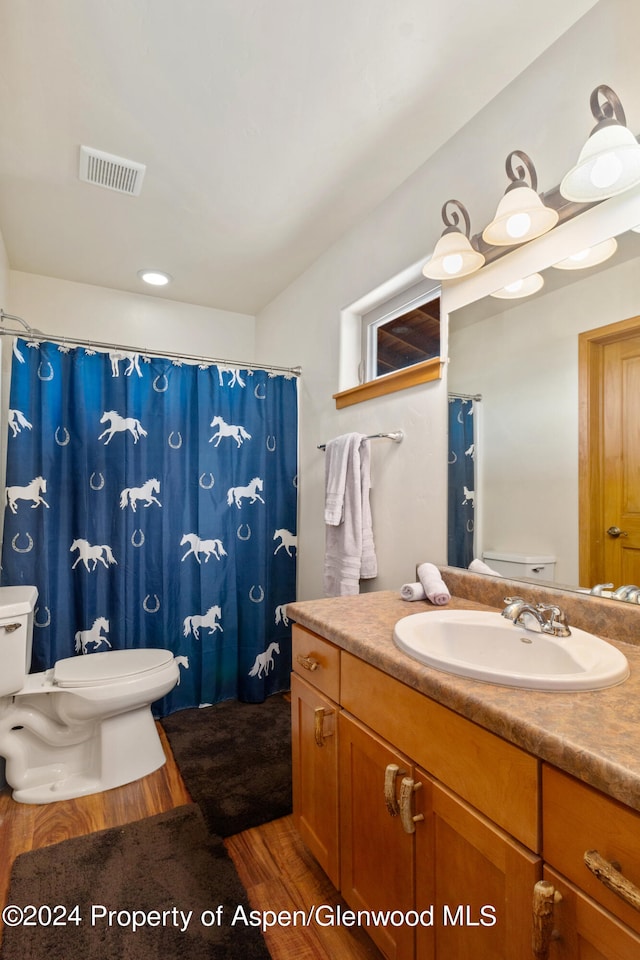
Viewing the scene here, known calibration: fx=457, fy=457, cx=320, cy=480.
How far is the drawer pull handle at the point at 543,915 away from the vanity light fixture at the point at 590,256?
4.12 feet

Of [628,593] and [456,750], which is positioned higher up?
[628,593]

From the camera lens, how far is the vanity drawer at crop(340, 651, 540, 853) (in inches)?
26.7

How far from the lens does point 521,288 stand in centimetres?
131

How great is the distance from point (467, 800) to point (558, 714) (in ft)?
0.77

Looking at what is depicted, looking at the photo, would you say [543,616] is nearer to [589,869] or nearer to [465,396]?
[589,869]

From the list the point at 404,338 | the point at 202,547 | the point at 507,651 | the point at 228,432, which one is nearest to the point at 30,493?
the point at 202,547

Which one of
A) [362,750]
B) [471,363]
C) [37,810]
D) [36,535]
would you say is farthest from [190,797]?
[471,363]

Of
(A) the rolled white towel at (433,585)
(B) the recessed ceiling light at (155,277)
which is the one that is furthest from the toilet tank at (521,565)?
(B) the recessed ceiling light at (155,277)

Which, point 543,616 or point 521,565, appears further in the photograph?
point 521,565

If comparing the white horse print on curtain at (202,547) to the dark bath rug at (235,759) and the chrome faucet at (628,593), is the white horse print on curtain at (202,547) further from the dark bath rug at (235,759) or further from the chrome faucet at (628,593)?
the chrome faucet at (628,593)

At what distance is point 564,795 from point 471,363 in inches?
47.1

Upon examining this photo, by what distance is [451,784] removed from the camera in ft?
2.67

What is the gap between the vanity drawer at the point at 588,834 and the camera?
1.81 ft

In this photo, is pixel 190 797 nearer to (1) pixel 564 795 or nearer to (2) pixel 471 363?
(1) pixel 564 795
